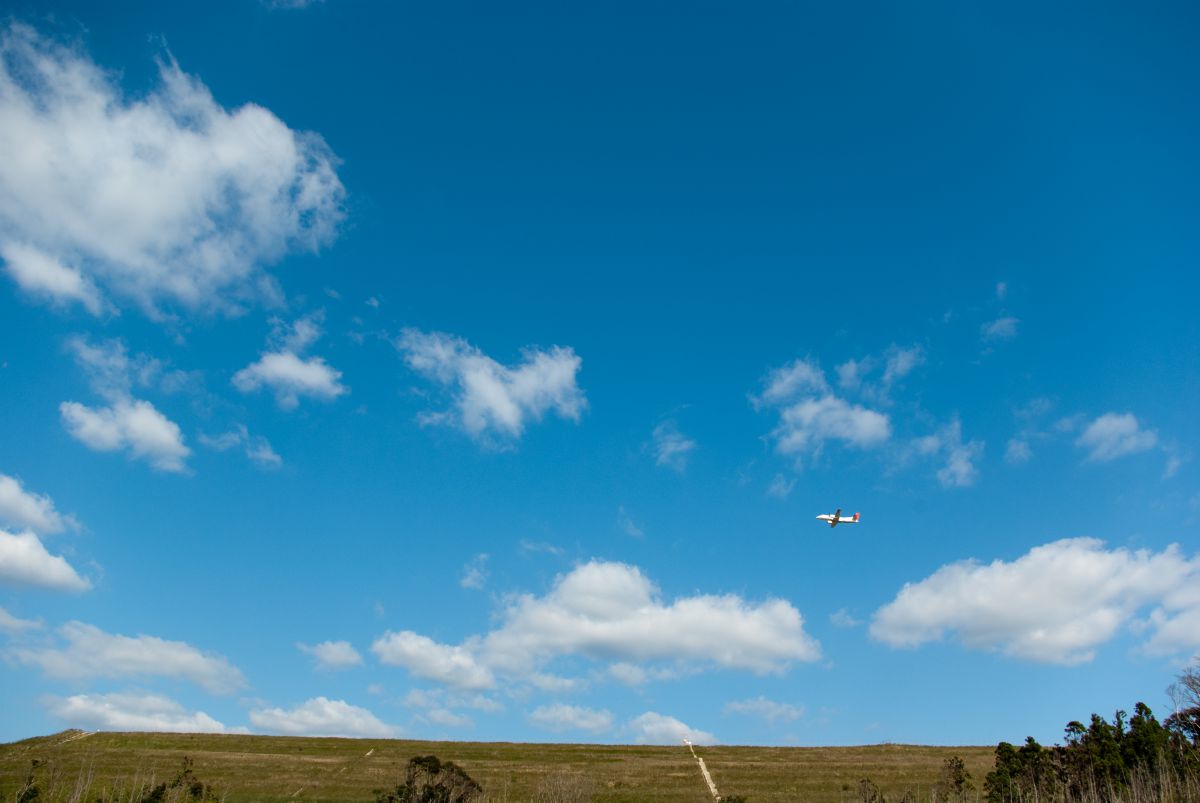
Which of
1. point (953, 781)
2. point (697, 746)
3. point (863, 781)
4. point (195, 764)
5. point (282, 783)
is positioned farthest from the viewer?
point (697, 746)

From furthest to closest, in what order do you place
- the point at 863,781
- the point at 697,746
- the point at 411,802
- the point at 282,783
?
the point at 697,746 → the point at 282,783 → the point at 863,781 → the point at 411,802

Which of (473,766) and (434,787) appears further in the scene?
(473,766)

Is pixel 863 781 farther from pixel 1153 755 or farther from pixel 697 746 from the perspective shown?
pixel 697 746

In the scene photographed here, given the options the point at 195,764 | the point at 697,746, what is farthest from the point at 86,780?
the point at 697,746

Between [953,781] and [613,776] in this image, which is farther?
[613,776]

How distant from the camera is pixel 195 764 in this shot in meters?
112

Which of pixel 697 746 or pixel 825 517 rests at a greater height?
pixel 825 517

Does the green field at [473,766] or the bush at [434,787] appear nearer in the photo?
the bush at [434,787]

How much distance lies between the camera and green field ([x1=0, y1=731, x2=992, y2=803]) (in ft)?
326

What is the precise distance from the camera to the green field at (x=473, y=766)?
9950 centimetres

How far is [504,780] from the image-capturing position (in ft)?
349

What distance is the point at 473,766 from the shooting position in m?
116

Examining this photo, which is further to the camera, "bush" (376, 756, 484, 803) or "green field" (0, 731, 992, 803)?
"green field" (0, 731, 992, 803)

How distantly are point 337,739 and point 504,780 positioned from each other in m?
47.0
